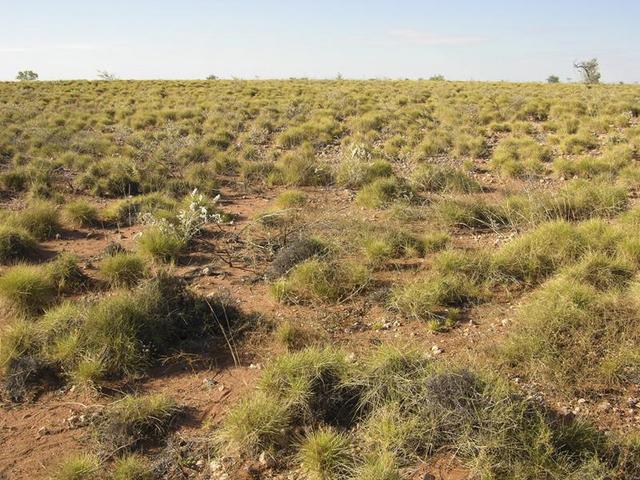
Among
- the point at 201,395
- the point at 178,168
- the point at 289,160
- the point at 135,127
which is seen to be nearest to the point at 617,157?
the point at 289,160

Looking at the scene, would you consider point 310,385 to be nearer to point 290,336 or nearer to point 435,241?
point 290,336

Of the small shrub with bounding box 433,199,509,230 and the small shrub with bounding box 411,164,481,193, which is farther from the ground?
the small shrub with bounding box 411,164,481,193

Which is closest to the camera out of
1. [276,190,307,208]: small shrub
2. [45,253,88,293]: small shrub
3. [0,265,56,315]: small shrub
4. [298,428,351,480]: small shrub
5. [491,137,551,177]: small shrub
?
[298,428,351,480]: small shrub

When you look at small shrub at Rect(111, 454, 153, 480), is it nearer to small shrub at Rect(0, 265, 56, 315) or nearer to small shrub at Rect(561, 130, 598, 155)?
small shrub at Rect(0, 265, 56, 315)

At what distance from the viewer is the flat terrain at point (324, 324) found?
324 cm

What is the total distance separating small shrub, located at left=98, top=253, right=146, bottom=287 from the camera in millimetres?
5605

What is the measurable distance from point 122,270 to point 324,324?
7.74 feet

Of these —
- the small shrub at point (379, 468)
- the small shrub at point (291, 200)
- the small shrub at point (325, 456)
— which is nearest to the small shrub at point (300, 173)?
the small shrub at point (291, 200)

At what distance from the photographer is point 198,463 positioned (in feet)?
10.9

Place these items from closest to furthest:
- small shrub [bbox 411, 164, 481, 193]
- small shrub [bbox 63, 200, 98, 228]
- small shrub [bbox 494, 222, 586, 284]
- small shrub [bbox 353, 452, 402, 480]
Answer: small shrub [bbox 353, 452, 402, 480]
small shrub [bbox 494, 222, 586, 284]
small shrub [bbox 63, 200, 98, 228]
small shrub [bbox 411, 164, 481, 193]

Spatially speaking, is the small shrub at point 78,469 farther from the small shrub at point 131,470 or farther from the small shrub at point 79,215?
the small shrub at point 79,215

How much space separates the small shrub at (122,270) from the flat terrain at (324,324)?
2 cm

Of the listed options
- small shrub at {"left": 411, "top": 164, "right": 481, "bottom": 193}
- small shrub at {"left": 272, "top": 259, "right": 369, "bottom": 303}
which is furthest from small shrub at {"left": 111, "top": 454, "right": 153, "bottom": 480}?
small shrub at {"left": 411, "top": 164, "right": 481, "bottom": 193}

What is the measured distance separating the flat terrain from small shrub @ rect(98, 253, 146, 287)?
0.08 ft
